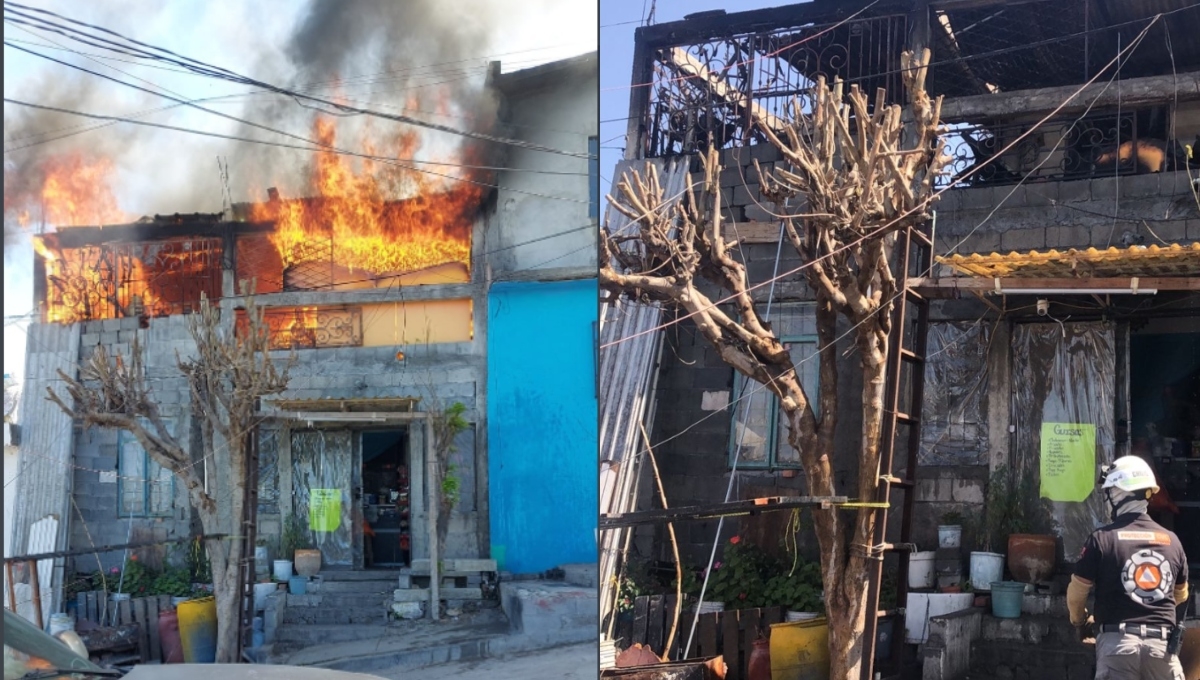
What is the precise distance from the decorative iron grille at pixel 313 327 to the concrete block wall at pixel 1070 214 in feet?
22.8

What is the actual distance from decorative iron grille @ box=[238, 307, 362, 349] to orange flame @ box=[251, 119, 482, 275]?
0.14 meters

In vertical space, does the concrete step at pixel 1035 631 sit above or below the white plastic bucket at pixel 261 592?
below

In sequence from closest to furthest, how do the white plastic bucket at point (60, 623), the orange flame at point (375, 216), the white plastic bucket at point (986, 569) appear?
the white plastic bucket at point (60, 623) → the orange flame at point (375, 216) → the white plastic bucket at point (986, 569)

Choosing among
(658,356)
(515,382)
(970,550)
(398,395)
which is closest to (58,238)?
(398,395)

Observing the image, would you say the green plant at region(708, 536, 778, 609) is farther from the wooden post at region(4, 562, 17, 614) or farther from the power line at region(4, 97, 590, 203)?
the wooden post at region(4, 562, 17, 614)

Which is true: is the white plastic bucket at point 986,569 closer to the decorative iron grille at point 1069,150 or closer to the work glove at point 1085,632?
the work glove at point 1085,632

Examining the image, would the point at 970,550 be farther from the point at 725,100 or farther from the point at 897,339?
the point at 725,100

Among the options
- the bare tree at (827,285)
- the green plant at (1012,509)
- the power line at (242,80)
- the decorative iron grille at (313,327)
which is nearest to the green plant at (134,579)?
the decorative iron grille at (313,327)

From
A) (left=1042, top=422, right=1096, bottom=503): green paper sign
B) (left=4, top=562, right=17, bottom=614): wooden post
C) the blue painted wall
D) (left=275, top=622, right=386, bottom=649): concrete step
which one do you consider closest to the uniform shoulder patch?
(left=1042, top=422, right=1096, bottom=503): green paper sign

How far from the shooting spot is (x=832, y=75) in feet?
32.7

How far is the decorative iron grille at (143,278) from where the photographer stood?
10.2 ft

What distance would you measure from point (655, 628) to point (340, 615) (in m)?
5.24

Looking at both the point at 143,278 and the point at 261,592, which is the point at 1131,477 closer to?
the point at 261,592

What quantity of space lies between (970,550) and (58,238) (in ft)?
24.7
